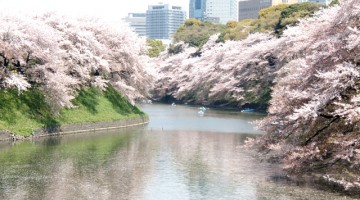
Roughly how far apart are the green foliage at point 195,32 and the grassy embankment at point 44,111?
59.2 meters

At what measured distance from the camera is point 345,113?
1650cm

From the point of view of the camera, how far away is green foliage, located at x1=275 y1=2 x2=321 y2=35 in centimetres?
→ 6925

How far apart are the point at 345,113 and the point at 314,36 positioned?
5.22 m

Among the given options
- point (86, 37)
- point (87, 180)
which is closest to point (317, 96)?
point (87, 180)

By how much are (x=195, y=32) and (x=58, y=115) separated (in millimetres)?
78068

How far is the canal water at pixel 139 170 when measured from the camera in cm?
1753

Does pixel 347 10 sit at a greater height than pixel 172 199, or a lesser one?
greater

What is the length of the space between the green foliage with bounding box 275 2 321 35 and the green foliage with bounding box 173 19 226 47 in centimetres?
2932

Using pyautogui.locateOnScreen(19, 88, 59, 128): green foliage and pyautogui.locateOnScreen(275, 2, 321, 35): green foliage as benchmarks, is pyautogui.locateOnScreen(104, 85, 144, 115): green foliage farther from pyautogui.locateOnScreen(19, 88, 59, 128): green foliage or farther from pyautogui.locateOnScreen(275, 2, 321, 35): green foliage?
pyautogui.locateOnScreen(275, 2, 321, 35): green foliage

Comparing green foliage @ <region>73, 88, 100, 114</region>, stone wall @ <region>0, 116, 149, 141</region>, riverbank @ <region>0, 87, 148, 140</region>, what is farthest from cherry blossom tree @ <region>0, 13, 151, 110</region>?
stone wall @ <region>0, 116, 149, 141</region>

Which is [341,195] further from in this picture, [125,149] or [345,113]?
[125,149]

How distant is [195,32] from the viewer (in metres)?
111

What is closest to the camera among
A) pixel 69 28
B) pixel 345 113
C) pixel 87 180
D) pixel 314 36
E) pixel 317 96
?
pixel 345 113

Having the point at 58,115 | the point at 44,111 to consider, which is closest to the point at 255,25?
the point at 58,115
